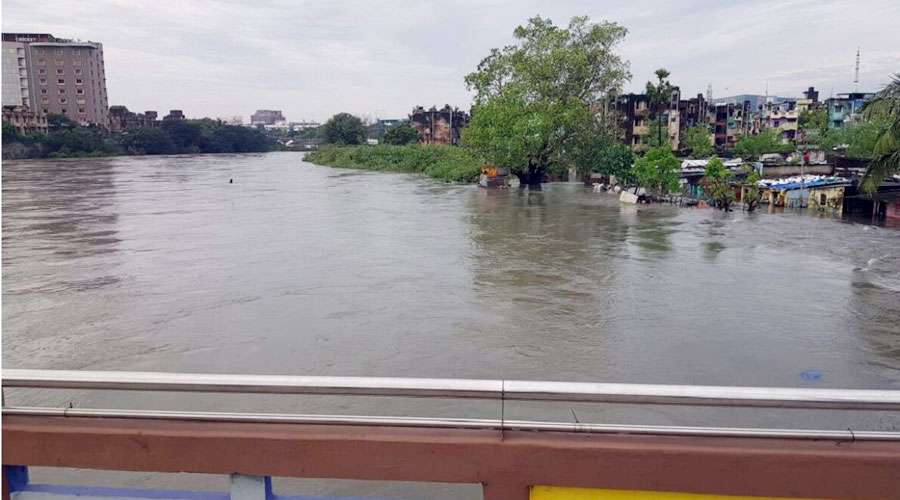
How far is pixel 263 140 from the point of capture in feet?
230

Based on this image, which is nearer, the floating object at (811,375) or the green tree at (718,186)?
the floating object at (811,375)

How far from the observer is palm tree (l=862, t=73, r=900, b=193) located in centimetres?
1005

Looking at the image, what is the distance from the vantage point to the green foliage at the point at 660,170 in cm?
1864

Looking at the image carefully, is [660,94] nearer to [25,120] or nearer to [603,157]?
[603,157]

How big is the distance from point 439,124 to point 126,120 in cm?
3046

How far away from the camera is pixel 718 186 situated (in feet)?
57.6

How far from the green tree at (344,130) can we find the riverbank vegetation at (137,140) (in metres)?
11.3

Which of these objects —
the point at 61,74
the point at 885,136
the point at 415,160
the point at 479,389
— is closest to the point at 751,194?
the point at 885,136

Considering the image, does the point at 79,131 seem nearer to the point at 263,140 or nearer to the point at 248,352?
the point at 263,140

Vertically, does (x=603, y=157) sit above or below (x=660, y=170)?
above

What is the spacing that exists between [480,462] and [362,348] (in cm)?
530

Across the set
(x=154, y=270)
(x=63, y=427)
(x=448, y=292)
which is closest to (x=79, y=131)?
(x=154, y=270)

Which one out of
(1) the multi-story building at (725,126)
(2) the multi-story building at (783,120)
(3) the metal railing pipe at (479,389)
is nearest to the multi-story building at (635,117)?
(1) the multi-story building at (725,126)

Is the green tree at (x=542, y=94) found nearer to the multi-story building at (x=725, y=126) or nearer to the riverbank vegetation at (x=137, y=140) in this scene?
the multi-story building at (x=725, y=126)
